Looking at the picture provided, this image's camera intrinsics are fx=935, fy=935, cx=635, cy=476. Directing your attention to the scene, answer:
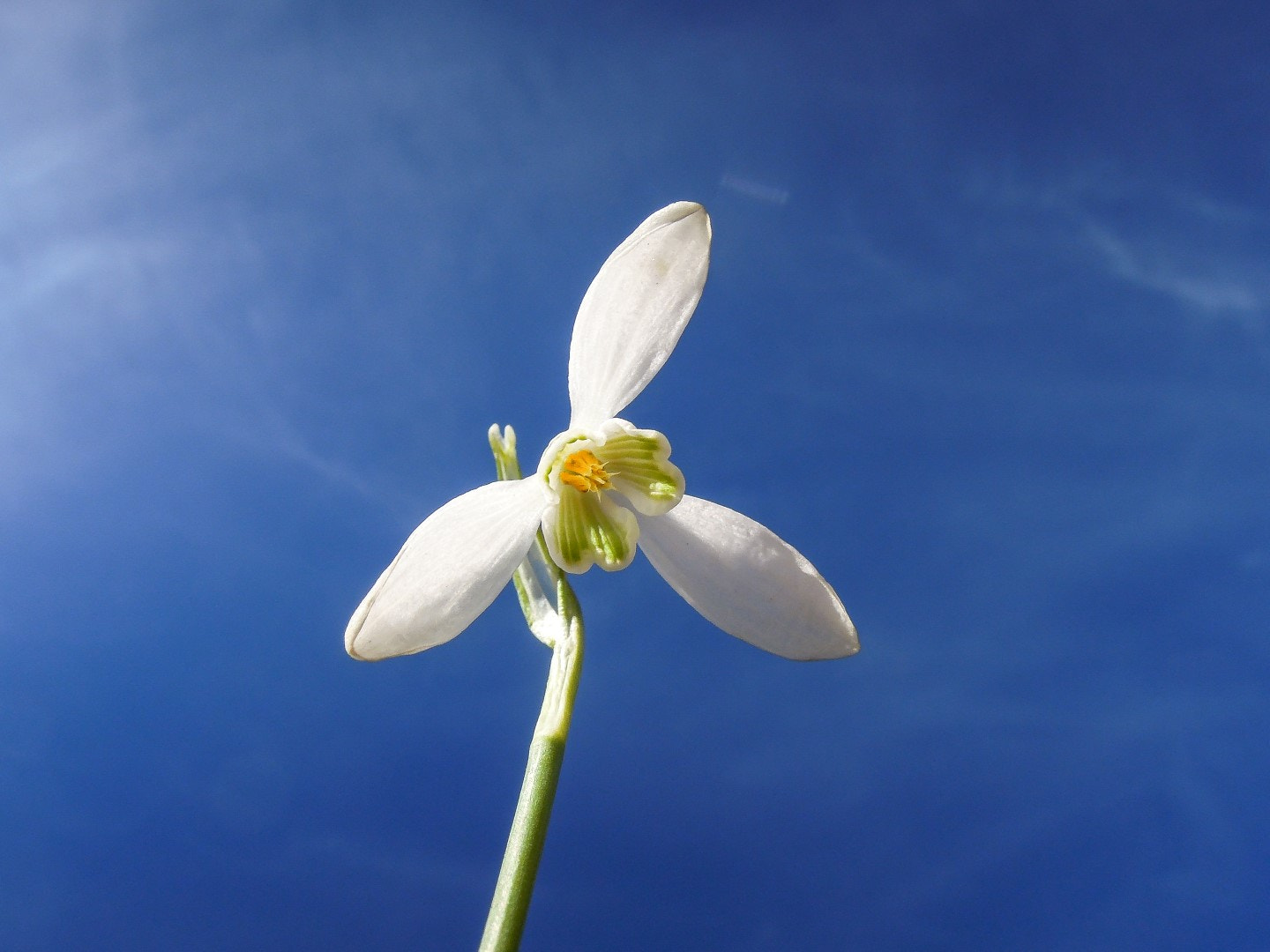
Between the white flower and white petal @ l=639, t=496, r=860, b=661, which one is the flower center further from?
white petal @ l=639, t=496, r=860, b=661

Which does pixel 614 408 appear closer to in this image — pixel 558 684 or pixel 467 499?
pixel 467 499

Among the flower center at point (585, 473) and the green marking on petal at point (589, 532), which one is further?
the flower center at point (585, 473)

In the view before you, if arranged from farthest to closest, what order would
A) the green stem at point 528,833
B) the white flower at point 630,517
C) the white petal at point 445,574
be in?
the white flower at point 630,517 < the white petal at point 445,574 < the green stem at point 528,833

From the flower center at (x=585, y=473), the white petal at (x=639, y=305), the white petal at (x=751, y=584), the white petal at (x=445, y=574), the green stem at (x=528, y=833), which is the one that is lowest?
the green stem at (x=528, y=833)

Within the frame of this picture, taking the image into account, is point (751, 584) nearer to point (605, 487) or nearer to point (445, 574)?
point (605, 487)

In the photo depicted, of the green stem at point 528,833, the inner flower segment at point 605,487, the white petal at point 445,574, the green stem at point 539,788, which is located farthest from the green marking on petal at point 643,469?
the green stem at point 528,833

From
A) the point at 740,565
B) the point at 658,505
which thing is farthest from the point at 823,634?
the point at 658,505

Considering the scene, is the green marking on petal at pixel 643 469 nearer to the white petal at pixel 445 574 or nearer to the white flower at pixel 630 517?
the white flower at pixel 630 517
